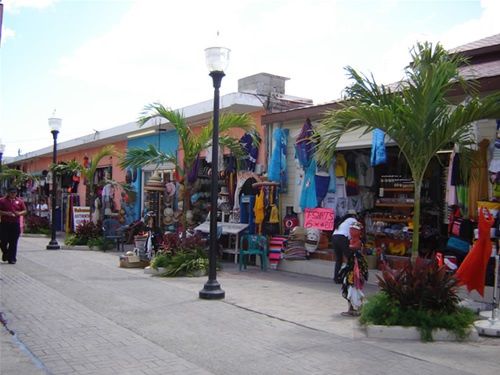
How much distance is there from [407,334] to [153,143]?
1534 cm

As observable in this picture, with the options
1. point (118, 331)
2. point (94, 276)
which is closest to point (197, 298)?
point (118, 331)

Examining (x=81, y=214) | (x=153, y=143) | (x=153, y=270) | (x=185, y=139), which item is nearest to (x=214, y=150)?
(x=185, y=139)

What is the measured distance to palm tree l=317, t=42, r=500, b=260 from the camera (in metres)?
7.19

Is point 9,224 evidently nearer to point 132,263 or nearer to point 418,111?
point 132,263

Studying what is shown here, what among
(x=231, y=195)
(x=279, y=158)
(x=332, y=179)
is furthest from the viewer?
(x=231, y=195)

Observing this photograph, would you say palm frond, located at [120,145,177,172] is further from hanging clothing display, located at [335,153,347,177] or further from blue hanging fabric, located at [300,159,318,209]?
hanging clothing display, located at [335,153,347,177]

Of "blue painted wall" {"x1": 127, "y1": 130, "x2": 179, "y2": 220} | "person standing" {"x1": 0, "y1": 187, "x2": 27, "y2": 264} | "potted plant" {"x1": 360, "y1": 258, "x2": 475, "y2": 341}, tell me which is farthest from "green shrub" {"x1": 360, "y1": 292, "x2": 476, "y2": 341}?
"blue painted wall" {"x1": 127, "y1": 130, "x2": 179, "y2": 220}

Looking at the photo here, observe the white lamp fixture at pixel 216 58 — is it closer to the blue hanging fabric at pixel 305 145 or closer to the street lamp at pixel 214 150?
the street lamp at pixel 214 150

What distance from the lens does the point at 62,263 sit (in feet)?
45.0

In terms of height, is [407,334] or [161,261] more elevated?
[161,261]

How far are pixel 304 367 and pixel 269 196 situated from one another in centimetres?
830

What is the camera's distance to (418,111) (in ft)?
23.9

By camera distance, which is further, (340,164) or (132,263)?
(132,263)

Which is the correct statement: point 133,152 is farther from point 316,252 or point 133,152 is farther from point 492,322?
point 492,322
